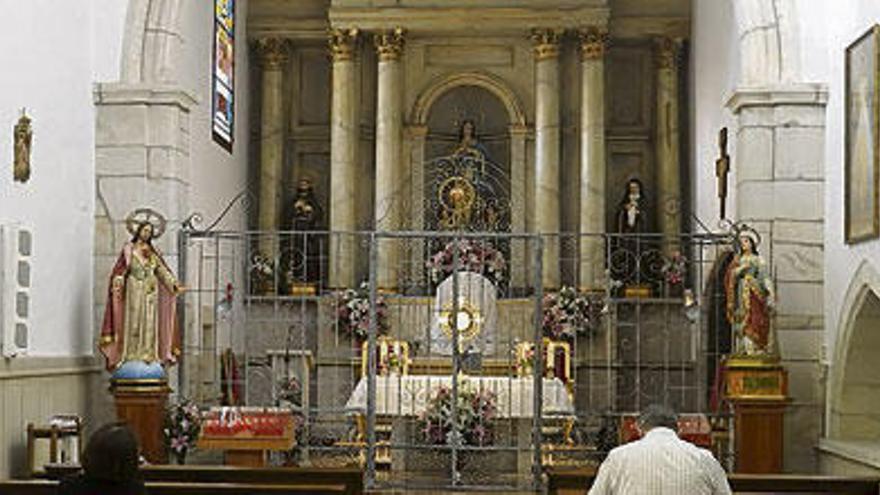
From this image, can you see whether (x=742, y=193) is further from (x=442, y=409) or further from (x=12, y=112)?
(x=12, y=112)

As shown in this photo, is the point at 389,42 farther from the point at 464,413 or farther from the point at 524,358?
the point at 464,413

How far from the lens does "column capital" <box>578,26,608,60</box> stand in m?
20.2

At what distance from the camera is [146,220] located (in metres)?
14.0

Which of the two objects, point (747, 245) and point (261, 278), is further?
point (261, 278)

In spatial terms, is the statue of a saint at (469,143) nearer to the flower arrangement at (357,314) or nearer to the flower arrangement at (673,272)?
the flower arrangement at (357,314)

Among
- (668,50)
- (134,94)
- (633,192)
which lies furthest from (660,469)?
(668,50)

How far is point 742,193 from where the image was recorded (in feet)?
46.5

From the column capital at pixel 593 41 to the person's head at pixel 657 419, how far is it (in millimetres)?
13271

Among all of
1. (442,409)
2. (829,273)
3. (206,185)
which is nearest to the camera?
(829,273)

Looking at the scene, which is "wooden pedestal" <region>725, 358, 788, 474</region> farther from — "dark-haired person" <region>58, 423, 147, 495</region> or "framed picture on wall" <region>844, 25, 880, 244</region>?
"dark-haired person" <region>58, 423, 147, 495</region>

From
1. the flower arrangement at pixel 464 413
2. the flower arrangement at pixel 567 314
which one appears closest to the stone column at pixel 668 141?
the flower arrangement at pixel 567 314

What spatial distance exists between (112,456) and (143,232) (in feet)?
26.5

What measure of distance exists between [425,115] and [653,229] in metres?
3.28

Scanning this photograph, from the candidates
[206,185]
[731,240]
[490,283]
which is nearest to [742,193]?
[731,240]
